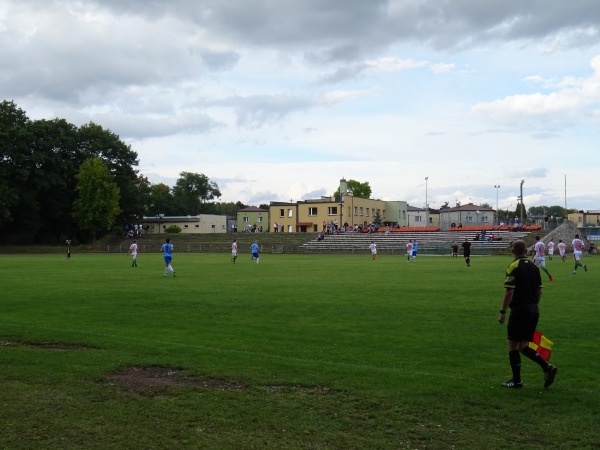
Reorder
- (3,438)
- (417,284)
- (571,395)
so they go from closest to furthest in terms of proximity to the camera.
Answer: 1. (3,438)
2. (571,395)
3. (417,284)

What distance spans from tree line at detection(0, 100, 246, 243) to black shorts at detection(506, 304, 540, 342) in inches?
2971

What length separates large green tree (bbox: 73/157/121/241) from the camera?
8275 centimetres

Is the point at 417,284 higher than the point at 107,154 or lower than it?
lower

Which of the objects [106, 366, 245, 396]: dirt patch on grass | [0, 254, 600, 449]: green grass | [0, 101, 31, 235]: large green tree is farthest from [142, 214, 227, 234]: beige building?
[106, 366, 245, 396]: dirt patch on grass

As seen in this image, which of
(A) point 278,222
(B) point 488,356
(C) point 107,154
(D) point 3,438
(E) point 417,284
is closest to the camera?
(D) point 3,438

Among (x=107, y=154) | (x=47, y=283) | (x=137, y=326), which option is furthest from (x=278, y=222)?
(x=137, y=326)

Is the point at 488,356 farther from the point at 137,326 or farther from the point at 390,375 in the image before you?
the point at 137,326

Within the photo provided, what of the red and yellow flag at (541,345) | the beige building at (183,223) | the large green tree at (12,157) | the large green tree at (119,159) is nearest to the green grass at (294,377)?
the red and yellow flag at (541,345)

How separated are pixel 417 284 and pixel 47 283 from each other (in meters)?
15.3

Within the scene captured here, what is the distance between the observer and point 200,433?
22.9ft

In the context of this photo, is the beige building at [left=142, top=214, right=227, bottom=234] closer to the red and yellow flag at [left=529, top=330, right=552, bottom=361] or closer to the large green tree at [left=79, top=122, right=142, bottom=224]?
the large green tree at [left=79, top=122, right=142, bottom=224]

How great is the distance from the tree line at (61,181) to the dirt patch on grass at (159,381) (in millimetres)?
72091

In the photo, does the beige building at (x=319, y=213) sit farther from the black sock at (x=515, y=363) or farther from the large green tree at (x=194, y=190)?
the black sock at (x=515, y=363)

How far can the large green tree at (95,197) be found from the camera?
3258 inches
